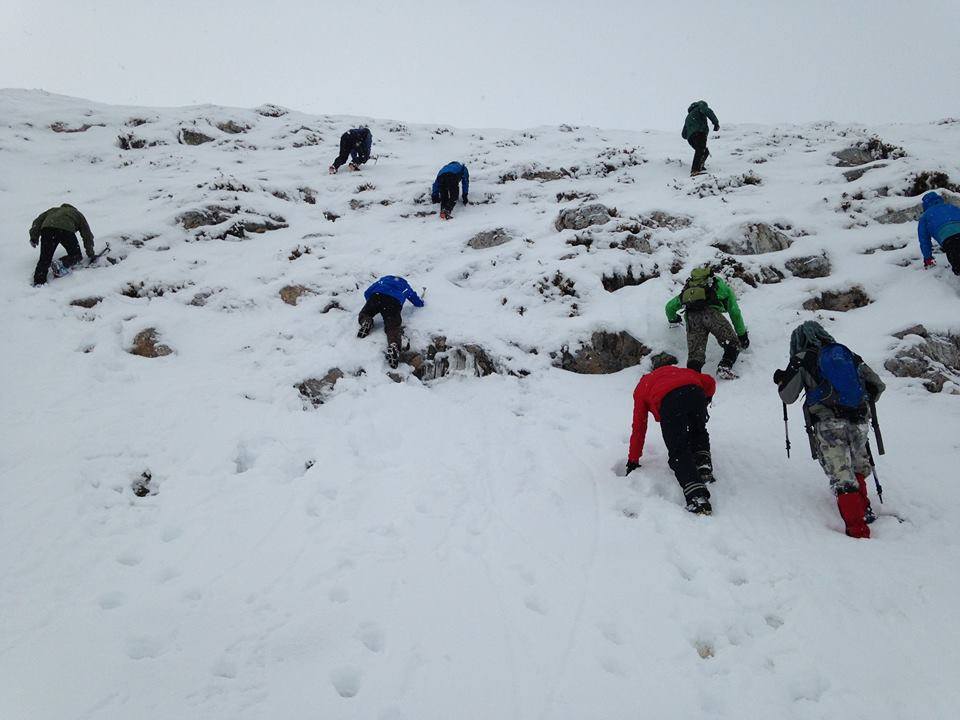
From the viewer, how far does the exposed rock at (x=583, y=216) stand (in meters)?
12.6

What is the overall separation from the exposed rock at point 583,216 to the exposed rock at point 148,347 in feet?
31.2

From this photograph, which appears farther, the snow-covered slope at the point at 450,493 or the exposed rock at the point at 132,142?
the exposed rock at the point at 132,142

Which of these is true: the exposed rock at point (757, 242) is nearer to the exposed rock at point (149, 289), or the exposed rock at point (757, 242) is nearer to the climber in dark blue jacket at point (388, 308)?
the climber in dark blue jacket at point (388, 308)

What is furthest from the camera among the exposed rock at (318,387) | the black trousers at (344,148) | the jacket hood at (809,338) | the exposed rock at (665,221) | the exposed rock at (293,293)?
the black trousers at (344,148)

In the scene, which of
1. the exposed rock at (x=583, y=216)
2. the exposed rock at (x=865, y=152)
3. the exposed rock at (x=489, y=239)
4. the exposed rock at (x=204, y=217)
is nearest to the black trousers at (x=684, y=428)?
the exposed rock at (x=583, y=216)

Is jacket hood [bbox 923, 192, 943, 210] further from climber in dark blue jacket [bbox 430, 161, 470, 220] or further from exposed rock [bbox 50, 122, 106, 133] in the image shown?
exposed rock [bbox 50, 122, 106, 133]

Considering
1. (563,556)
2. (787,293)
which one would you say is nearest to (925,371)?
(787,293)

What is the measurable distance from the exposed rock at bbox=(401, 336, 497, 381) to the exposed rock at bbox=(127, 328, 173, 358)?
167 inches

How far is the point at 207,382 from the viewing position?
7965 mm

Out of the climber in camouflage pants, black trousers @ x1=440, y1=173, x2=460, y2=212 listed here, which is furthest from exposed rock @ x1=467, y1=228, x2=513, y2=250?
the climber in camouflage pants

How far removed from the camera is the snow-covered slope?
11.5 ft

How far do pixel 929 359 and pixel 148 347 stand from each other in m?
12.8

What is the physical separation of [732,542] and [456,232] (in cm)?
1071

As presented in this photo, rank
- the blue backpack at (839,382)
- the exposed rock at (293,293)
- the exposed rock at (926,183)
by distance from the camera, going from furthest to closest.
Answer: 1. the exposed rock at (926,183)
2. the exposed rock at (293,293)
3. the blue backpack at (839,382)
